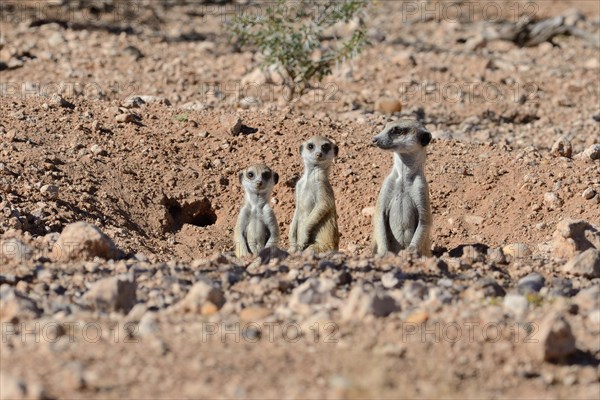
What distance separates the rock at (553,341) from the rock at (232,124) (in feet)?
15.1

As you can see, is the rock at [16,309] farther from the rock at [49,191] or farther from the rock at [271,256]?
the rock at [49,191]

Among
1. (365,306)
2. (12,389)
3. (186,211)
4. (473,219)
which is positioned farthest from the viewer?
(186,211)

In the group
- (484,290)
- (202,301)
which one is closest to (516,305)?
(484,290)

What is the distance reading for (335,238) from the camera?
7.02 metres

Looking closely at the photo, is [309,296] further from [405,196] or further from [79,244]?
[405,196]

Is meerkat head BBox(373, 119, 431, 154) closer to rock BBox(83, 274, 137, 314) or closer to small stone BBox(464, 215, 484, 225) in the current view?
Answer: small stone BBox(464, 215, 484, 225)

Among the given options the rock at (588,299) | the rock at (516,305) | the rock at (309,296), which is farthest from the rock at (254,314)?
the rock at (588,299)

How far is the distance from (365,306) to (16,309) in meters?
1.52

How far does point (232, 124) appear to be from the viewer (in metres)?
8.33

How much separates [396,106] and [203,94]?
2000 mm

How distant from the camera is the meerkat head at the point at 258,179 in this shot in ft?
23.1

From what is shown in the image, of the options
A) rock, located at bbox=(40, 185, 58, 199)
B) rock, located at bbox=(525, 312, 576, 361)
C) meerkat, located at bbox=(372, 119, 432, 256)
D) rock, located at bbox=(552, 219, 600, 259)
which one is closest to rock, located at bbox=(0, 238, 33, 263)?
rock, located at bbox=(40, 185, 58, 199)

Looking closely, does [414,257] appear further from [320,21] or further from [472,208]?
[320,21]

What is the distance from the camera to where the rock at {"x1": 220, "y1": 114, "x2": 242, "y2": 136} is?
8.32m
